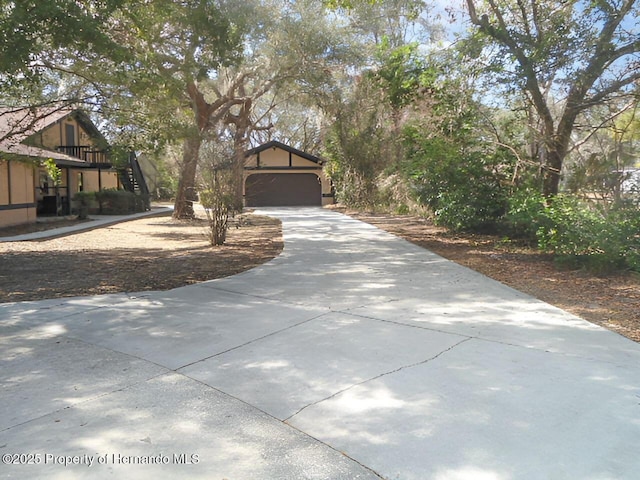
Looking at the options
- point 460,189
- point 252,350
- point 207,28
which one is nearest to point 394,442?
point 252,350

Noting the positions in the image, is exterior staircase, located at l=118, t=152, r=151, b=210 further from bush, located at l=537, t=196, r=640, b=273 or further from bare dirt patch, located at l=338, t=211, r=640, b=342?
bush, located at l=537, t=196, r=640, b=273

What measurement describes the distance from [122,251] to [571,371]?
35.7 ft

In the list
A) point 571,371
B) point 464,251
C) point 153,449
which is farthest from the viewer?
point 464,251

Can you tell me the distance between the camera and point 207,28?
955 centimetres

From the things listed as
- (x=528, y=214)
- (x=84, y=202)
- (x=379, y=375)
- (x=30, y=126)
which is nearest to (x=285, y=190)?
(x=84, y=202)

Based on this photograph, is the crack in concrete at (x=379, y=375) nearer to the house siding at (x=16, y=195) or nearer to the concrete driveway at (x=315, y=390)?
the concrete driveway at (x=315, y=390)

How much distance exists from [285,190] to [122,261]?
2482 cm

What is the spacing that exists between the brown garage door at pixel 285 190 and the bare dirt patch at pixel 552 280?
22.1 meters

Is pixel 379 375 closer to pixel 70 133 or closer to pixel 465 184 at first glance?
pixel 465 184

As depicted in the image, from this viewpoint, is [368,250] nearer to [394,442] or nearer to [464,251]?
[464,251]

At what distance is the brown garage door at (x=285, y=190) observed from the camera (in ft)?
114

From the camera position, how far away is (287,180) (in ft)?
116

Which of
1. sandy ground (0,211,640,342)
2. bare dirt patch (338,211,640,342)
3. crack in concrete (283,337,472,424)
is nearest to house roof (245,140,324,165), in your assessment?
sandy ground (0,211,640,342)

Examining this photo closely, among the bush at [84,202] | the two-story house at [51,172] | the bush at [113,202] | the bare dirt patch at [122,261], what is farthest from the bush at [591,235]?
the bush at [113,202]
